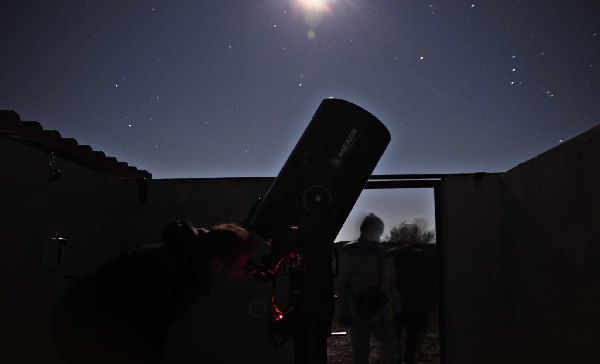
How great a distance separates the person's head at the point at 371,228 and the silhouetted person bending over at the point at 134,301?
251 centimetres

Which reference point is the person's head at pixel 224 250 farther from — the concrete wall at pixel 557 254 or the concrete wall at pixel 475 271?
the concrete wall at pixel 475 271

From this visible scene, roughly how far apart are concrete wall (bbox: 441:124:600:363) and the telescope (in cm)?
142

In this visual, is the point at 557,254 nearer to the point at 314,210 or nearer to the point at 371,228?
the point at 371,228

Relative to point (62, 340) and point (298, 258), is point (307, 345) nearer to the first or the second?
point (298, 258)

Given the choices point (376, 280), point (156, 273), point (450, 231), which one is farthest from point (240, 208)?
point (156, 273)

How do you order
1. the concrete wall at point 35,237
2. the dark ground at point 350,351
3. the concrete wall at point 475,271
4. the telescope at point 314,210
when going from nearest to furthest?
the telescope at point 314,210, the concrete wall at point 35,237, the concrete wall at point 475,271, the dark ground at point 350,351

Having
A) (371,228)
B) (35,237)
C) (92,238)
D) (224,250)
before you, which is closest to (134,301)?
(224,250)

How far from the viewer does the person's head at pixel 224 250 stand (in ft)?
7.38

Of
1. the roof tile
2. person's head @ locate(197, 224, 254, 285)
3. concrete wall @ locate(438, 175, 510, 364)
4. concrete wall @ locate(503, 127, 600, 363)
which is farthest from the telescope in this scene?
the roof tile

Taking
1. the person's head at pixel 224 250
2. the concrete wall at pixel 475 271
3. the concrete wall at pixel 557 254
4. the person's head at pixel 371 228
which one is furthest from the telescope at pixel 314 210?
the concrete wall at pixel 475 271

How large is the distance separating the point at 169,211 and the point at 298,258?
326 cm

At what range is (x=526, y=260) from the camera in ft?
13.6

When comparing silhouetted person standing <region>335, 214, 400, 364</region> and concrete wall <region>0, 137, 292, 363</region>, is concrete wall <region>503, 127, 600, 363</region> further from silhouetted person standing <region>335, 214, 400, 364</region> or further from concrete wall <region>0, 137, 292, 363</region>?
concrete wall <region>0, 137, 292, 363</region>

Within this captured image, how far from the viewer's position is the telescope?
2.54 m
